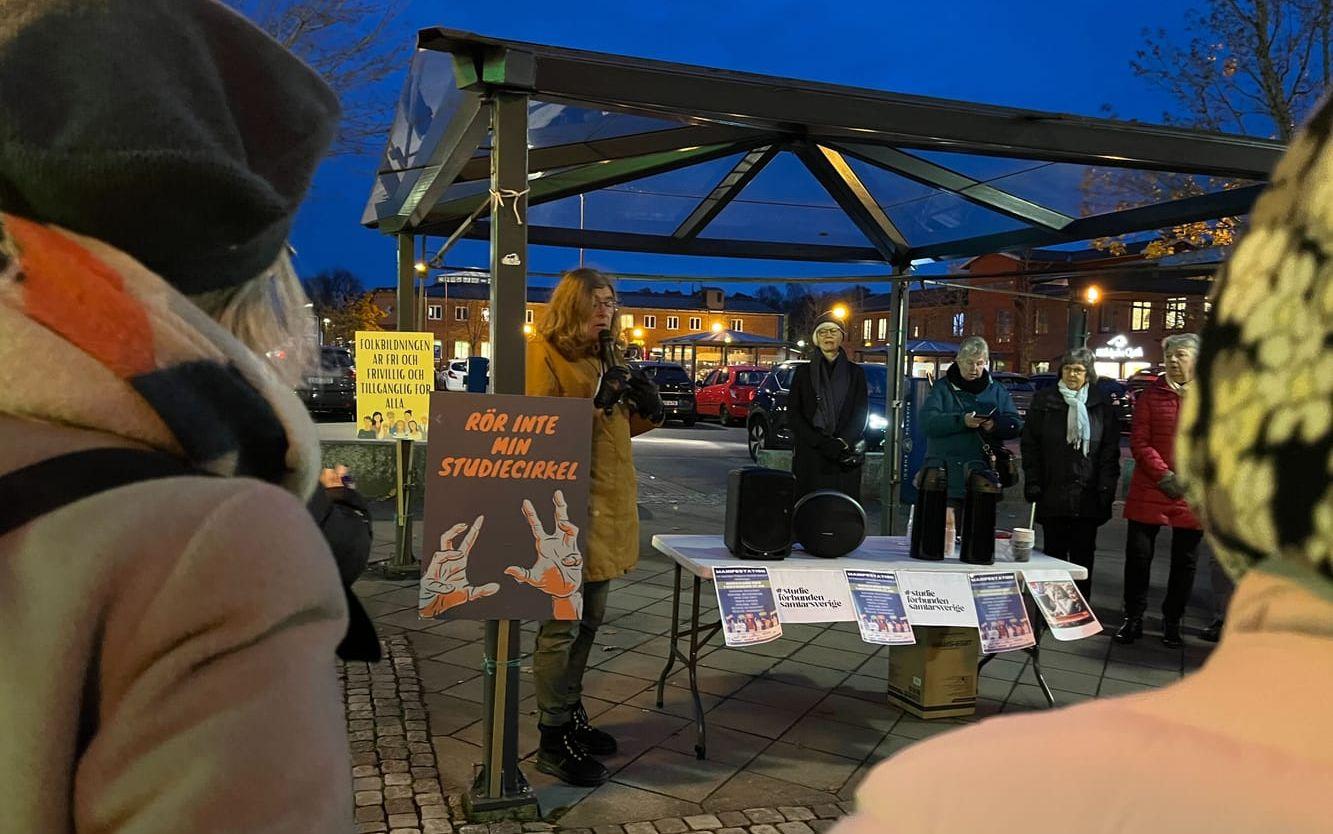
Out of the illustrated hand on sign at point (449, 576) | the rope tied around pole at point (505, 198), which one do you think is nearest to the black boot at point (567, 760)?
the illustrated hand on sign at point (449, 576)

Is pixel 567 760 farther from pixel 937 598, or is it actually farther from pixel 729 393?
pixel 729 393

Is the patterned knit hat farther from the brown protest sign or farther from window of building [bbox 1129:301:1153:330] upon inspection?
window of building [bbox 1129:301:1153:330]

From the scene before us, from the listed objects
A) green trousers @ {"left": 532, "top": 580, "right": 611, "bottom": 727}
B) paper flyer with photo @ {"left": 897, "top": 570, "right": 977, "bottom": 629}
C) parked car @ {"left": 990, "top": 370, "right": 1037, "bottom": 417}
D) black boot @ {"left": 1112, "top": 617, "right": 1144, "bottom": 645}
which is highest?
parked car @ {"left": 990, "top": 370, "right": 1037, "bottom": 417}

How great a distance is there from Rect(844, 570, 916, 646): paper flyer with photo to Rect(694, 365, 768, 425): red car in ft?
64.3

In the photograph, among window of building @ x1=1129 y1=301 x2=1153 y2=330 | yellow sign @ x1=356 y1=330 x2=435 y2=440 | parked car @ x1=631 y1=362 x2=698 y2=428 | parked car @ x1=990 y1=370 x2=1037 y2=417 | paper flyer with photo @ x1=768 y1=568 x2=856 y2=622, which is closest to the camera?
paper flyer with photo @ x1=768 y1=568 x2=856 y2=622

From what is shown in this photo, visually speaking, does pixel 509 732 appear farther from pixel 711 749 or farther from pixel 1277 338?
pixel 1277 338

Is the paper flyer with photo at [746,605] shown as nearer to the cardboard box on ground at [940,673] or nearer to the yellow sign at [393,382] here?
the cardboard box on ground at [940,673]

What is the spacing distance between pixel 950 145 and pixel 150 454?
3973mm

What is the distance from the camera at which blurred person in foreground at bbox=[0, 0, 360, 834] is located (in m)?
0.67

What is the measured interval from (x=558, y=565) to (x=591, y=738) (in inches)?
40.4

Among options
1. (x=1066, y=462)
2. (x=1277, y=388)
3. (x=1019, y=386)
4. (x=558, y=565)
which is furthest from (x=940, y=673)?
(x=1019, y=386)

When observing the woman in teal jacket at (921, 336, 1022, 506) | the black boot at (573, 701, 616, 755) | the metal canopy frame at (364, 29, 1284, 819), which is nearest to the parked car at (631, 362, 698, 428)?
the metal canopy frame at (364, 29, 1284, 819)

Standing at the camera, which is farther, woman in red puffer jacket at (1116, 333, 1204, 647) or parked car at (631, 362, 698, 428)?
parked car at (631, 362, 698, 428)

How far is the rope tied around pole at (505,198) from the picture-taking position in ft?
10.3
